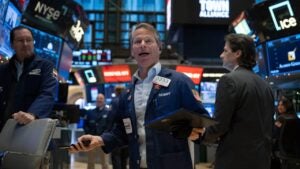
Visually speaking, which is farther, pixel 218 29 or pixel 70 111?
pixel 218 29

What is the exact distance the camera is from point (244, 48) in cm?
309

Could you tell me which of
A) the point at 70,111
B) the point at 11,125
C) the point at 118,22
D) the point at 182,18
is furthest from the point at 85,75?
the point at 118,22

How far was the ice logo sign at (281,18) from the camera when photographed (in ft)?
24.6

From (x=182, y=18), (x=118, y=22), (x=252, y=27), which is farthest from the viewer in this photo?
(x=118, y=22)

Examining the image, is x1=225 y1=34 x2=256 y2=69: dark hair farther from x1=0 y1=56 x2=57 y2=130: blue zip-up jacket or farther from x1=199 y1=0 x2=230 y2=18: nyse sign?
x1=199 y1=0 x2=230 y2=18: nyse sign

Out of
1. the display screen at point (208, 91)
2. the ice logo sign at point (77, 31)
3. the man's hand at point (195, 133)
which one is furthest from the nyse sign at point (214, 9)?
the man's hand at point (195, 133)

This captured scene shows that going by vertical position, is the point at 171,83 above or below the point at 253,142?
above

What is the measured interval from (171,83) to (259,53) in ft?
22.0

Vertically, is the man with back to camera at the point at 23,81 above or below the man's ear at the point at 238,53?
below

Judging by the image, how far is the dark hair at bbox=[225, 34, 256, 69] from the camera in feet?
10.1

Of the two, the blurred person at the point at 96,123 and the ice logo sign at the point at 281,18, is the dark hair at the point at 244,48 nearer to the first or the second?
the ice logo sign at the point at 281,18

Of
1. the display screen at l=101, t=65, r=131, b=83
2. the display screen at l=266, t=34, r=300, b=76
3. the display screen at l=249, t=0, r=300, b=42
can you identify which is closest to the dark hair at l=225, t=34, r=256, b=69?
the display screen at l=249, t=0, r=300, b=42

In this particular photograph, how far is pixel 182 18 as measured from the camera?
14.5 meters

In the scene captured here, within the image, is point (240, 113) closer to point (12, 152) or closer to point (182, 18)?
point (12, 152)
